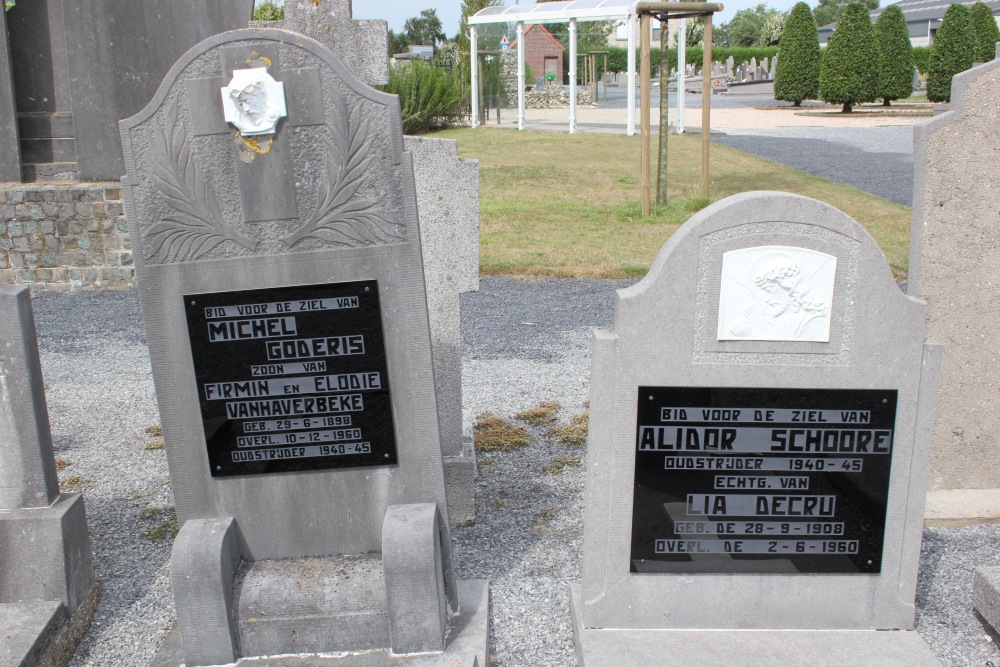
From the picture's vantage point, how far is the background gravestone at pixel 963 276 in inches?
147

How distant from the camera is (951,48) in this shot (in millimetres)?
29312

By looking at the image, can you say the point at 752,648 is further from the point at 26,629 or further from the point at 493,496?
the point at 26,629

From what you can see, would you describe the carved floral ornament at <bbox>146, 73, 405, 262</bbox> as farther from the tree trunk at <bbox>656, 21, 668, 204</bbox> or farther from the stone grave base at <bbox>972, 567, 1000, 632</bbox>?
the tree trunk at <bbox>656, 21, 668, 204</bbox>

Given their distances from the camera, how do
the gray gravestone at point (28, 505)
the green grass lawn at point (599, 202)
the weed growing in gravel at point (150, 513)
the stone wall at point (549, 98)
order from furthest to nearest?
1. the stone wall at point (549, 98)
2. the green grass lawn at point (599, 202)
3. the weed growing in gravel at point (150, 513)
4. the gray gravestone at point (28, 505)

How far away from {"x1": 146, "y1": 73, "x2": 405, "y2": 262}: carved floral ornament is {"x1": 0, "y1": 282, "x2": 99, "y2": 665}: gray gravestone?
27.8 inches

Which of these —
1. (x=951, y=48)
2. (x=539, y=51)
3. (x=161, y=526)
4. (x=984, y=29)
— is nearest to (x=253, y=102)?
(x=161, y=526)

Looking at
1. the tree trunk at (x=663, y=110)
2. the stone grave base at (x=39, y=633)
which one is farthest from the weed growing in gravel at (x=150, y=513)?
the tree trunk at (x=663, y=110)

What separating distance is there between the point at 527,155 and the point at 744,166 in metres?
4.72

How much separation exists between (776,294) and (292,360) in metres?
1.63

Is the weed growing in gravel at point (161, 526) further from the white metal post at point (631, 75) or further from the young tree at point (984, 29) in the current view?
the young tree at point (984, 29)

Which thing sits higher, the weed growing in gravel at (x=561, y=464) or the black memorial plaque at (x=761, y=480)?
the black memorial plaque at (x=761, y=480)

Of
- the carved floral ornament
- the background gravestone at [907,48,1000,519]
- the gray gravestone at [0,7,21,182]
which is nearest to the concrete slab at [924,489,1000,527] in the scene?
the background gravestone at [907,48,1000,519]

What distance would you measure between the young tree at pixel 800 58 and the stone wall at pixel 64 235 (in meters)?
29.4

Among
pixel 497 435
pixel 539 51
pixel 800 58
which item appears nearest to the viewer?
pixel 497 435
